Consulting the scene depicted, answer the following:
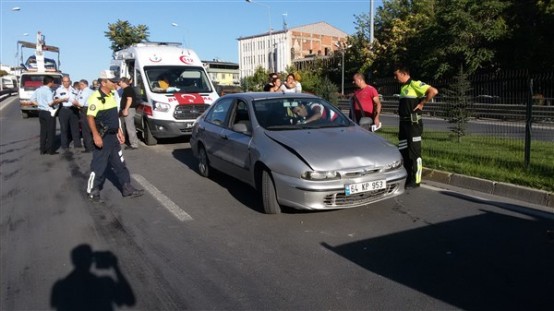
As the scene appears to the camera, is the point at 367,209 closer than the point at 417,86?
Yes

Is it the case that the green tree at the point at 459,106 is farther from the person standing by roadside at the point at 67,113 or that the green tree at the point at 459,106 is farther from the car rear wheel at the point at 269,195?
the person standing by roadside at the point at 67,113

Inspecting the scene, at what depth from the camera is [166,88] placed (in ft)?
40.1

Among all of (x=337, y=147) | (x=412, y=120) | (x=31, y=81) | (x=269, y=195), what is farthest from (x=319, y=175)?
(x=31, y=81)

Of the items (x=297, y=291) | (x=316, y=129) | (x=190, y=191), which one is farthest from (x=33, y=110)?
(x=297, y=291)

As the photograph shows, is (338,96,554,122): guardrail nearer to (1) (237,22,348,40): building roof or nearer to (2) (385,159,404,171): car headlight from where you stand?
(2) (385,159,404,171): car headlight

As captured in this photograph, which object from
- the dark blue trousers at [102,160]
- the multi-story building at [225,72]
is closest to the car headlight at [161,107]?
the dark blue trousers at [102,160]

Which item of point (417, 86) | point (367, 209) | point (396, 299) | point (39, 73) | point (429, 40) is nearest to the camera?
point (396, 299)

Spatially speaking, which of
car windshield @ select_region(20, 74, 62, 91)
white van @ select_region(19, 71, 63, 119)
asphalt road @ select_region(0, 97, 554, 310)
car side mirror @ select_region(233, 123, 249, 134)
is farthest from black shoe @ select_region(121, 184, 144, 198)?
car windshield @ select_region(20, 74, 62, 91)

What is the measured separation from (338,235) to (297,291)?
4.53 ft

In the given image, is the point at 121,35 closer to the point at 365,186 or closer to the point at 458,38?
the point at 458,38

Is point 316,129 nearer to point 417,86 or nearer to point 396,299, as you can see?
point 417,86

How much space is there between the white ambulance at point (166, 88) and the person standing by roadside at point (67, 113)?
5.00 feet

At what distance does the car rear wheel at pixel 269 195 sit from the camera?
5.57 metres

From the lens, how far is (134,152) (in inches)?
445
